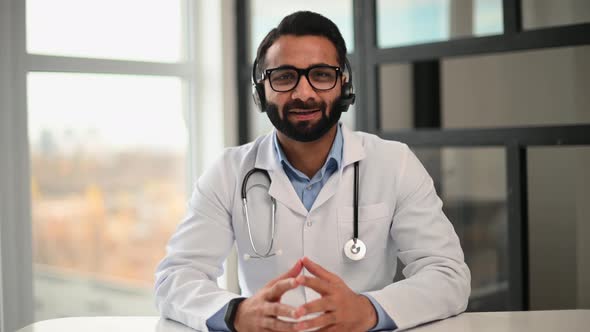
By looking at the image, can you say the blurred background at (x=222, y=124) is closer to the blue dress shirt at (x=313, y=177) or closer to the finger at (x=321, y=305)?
the blue dress shirt at (x=313, y=177)

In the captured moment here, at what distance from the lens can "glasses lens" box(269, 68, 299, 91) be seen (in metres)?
1.81

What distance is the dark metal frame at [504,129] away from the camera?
2.48 meters

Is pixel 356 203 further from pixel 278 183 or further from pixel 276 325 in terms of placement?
pixel 276 325

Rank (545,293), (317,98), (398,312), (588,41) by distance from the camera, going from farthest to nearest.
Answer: (545,293) < (588,41) < (317,98) < (398,312)

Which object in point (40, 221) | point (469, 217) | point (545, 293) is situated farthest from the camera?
point (469, 217)

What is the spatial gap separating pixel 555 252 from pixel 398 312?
1528 mm

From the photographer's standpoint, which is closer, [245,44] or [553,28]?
[553,28]

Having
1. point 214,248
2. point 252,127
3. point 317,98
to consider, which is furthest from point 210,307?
point 252,127

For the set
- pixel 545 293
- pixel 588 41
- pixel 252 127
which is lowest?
pixel 545 293

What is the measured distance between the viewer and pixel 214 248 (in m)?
1.80

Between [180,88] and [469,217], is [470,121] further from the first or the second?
A: [180,88]

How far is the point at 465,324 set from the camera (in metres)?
1.47

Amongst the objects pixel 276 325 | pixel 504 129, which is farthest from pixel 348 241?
pixel 504 129

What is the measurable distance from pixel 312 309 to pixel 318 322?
0.03 metres
